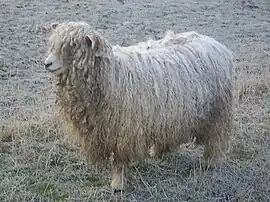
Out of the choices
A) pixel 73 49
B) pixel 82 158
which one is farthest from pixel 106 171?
pixel 73 49

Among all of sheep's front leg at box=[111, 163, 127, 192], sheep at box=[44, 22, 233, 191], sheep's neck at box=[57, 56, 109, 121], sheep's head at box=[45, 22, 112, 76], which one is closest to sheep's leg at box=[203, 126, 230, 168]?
sheep at box=[44, 22, 233, 191]

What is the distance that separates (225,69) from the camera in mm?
4719

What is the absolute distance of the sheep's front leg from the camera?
171 inches

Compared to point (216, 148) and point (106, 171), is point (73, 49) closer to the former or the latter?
point (106, 171)

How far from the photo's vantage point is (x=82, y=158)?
15.5 feet

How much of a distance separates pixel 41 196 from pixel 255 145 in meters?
2.19

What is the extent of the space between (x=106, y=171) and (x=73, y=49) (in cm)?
126

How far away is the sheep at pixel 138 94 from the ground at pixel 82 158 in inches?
7.8

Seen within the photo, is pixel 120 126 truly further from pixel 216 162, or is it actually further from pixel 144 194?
pixel 216 162

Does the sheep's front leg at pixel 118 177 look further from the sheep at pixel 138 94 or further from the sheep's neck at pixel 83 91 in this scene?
the sheep's neck at pixel 83 91

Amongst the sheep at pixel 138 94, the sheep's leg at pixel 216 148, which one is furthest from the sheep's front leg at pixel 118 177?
the sheep's leg at pixel 216 148

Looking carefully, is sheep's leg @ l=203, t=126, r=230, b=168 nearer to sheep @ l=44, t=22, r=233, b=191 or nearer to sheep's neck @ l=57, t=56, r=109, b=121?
sheep @ l=44, t=22, r=233, b=191

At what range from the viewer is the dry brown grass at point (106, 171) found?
13.9ft

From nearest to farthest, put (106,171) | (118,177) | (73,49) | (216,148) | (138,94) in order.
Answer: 1. (73,49)
2. (138,94)
3. (118,177)
4. (106,171)
5. (216,148)
